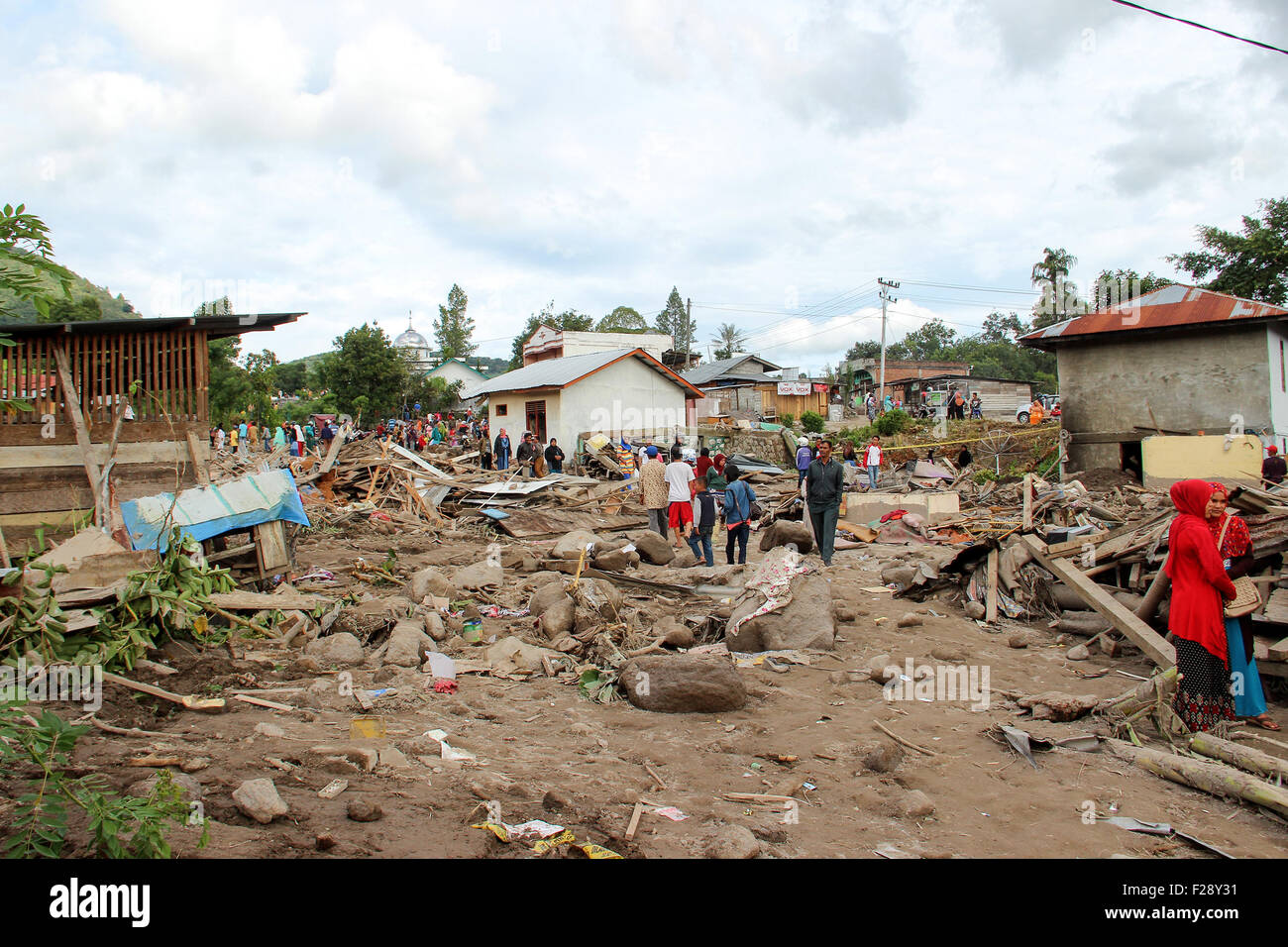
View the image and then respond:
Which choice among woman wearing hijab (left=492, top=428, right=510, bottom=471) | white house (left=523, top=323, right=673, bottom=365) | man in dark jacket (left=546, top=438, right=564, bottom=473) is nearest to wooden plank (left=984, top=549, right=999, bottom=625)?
man in dark jacket (left=546, top=438, right=564, bottom=473)

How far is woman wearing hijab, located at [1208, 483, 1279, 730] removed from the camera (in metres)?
5.23

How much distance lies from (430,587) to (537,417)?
63.4ft

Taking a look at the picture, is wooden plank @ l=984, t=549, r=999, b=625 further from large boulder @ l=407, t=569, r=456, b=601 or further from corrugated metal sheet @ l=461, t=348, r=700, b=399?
corrugated metal sheet @ l=461, t=348, r=700, b=399

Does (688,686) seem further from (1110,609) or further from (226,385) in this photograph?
(226,385)

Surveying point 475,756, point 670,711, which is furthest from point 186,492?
point 670,711

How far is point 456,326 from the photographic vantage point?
230ft

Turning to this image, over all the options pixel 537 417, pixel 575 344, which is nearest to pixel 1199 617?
pixel 537 417

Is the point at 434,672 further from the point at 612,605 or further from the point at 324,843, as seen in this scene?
the point at 324,843

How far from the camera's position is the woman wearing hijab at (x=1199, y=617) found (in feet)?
16.6

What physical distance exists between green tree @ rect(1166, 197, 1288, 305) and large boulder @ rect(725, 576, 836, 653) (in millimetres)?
28346

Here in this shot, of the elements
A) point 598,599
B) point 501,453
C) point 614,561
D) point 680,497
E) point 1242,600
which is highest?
point 501,453

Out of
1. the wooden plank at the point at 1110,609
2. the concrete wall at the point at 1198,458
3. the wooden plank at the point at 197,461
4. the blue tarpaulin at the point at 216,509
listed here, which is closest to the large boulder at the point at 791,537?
the wooden plank at the point at 1110,609

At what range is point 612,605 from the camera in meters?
8.31
